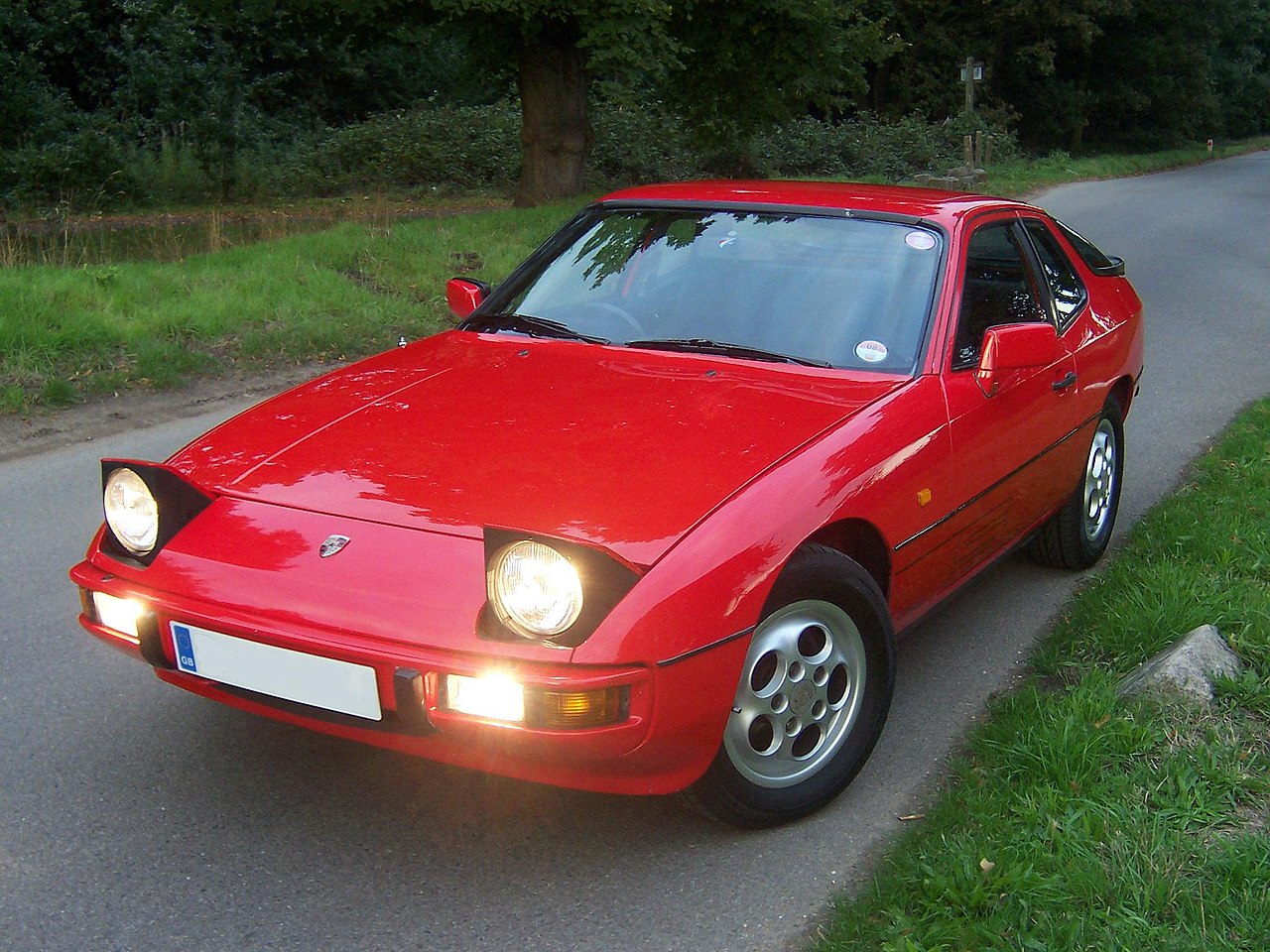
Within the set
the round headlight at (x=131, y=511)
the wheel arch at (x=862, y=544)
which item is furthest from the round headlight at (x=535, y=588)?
the round headlight at (x=131, y=511)

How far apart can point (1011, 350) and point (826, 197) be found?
0.89 m

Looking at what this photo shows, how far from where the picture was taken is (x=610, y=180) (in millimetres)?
25750

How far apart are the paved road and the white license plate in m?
0.42

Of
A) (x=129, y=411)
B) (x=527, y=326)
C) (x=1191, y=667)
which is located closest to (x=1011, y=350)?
(x=1191, y=667)

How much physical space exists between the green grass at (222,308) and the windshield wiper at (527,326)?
14.1ft

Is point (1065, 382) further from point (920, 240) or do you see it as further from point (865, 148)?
point (865, 148)

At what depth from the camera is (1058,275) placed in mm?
4777

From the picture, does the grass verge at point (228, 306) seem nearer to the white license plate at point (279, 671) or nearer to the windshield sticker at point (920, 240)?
the white license plate at point (279, 671)

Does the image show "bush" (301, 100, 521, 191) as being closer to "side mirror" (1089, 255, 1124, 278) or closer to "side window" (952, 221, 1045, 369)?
"side mirror" (1089, 255, 1124, 278)

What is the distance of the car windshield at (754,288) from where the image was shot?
377cm

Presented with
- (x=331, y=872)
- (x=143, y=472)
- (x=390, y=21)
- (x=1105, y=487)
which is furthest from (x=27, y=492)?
(x=390, y=21)

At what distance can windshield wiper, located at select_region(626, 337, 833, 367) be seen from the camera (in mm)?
3713

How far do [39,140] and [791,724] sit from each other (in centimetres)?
2455

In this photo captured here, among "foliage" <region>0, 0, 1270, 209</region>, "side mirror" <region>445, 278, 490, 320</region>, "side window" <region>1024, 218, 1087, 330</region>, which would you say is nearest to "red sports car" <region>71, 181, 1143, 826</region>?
"side window" <region>1024, 218, 1087, 330</region>
